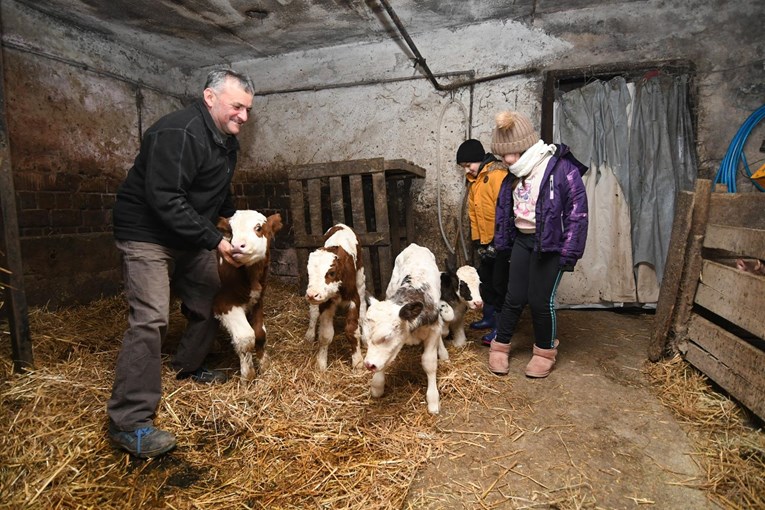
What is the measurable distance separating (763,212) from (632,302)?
2606 millimetres

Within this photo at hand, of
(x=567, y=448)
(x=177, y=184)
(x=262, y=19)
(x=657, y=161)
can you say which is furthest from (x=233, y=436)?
(x=657, y=161)

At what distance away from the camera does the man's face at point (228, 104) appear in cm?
288

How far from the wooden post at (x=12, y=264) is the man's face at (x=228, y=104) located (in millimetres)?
1434

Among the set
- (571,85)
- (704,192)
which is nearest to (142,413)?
(704,192)

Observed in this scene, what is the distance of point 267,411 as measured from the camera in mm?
2971

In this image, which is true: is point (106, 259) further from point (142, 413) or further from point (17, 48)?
point (142, 413)

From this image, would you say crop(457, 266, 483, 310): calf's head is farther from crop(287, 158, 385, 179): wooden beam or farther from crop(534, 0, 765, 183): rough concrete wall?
crop(534, 0, 765, 183): rough concrete wall

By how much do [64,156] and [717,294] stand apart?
7.31 m

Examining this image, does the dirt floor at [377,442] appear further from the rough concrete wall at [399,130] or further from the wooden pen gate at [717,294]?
the rough concrete wall at [399,130]

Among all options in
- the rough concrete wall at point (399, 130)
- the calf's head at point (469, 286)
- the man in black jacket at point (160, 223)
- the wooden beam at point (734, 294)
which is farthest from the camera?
the rough concrete wall at point (399, 130)

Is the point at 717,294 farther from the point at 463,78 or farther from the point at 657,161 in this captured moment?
the point at 463,78

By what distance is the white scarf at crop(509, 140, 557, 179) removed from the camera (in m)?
3.30

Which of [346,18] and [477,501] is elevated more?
[346,18]

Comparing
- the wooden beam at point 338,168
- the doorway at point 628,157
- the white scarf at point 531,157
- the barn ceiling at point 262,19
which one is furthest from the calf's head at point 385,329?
the barn ceiling at point 262,19
